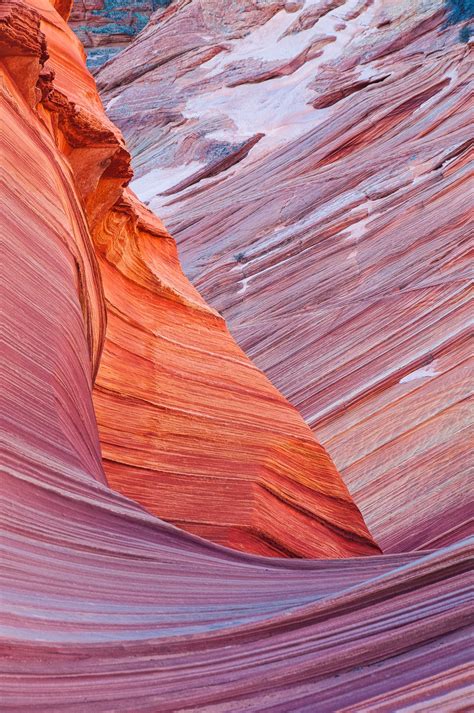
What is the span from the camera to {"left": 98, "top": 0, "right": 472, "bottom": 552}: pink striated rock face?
5910 mm

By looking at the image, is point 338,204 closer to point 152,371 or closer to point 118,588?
point 152,371

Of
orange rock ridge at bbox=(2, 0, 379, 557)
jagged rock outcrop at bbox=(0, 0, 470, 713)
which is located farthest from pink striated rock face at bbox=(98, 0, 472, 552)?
jagged rock outcrop at bbox=(0, 0, 470, 713)

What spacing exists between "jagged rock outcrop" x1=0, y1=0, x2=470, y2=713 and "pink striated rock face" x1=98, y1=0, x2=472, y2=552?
2760 mm

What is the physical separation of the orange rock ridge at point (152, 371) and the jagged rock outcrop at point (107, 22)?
1625cm

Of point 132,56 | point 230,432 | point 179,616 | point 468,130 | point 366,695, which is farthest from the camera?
point 132,56

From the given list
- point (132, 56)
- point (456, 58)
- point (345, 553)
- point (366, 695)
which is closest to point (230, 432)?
point (345, 553)

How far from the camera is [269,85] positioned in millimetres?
12398

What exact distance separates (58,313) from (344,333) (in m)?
3.92

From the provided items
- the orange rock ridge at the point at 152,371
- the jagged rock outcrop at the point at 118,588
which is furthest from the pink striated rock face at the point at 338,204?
the jagged rock outcrop at the point at 118,588

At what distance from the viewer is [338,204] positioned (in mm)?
8586

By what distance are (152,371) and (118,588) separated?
2838mm

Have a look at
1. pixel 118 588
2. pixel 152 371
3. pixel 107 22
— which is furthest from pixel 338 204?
pixel 107 22

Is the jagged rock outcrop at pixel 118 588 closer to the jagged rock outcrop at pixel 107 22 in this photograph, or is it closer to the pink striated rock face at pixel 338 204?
the pink striated rock face at pixel 338 204

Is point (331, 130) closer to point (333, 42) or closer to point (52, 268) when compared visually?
point (333, 42)
